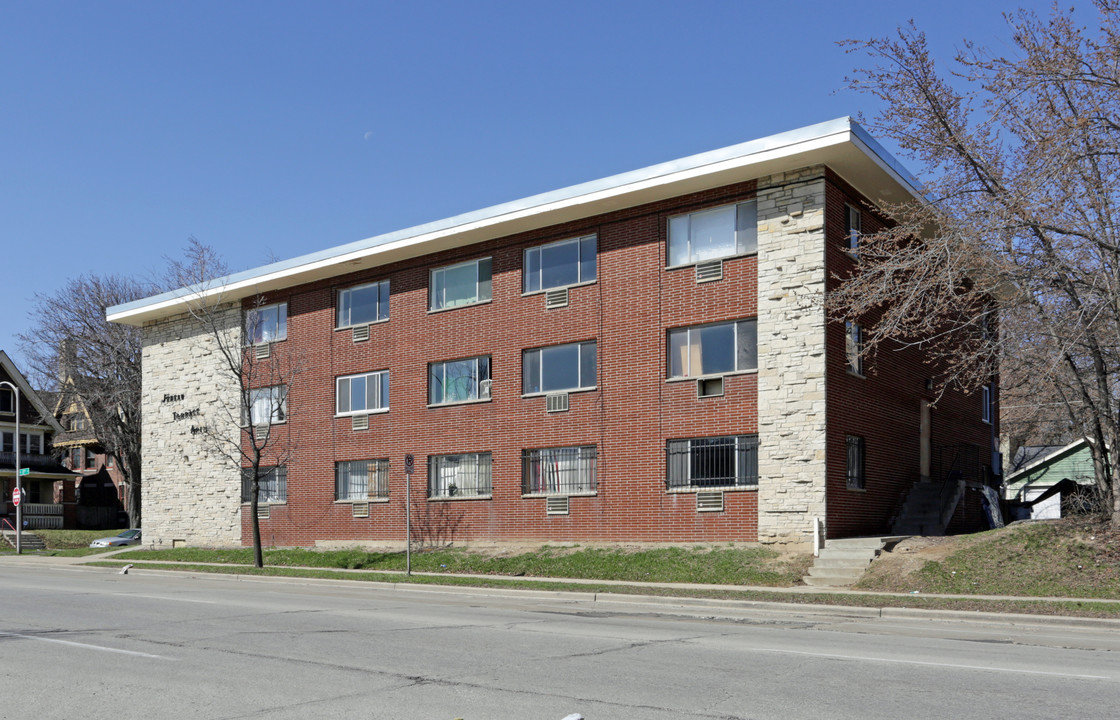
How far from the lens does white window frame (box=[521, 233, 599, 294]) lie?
25.9m

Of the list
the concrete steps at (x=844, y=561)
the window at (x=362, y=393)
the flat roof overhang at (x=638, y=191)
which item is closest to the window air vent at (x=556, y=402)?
the flat roof overhang at (x=638, y=191)

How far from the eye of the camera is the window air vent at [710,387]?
23469 mm

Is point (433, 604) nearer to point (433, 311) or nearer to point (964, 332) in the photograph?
point (433, 311)

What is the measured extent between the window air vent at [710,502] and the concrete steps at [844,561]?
263 centimetres

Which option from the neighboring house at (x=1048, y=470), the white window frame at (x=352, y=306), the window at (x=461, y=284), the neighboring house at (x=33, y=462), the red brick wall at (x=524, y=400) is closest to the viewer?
the red brick wall at (x=524, y=400)

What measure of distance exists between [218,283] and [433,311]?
8.95m

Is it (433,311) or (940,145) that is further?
(433,311)

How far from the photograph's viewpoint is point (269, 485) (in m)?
33.4

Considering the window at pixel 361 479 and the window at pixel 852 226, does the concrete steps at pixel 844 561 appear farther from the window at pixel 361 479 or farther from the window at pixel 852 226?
the window at pixel 361 479

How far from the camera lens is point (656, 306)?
24.5 metres

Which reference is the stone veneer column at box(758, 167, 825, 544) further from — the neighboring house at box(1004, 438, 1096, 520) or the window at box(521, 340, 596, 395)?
the neighboring house at box(1004, 438, 1096, 520)

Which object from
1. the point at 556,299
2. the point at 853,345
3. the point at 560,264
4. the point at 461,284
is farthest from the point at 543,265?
the point at 853,345

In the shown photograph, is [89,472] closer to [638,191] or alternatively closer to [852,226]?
[638,191]

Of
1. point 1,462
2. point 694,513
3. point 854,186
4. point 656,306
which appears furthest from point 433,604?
point 1,462
